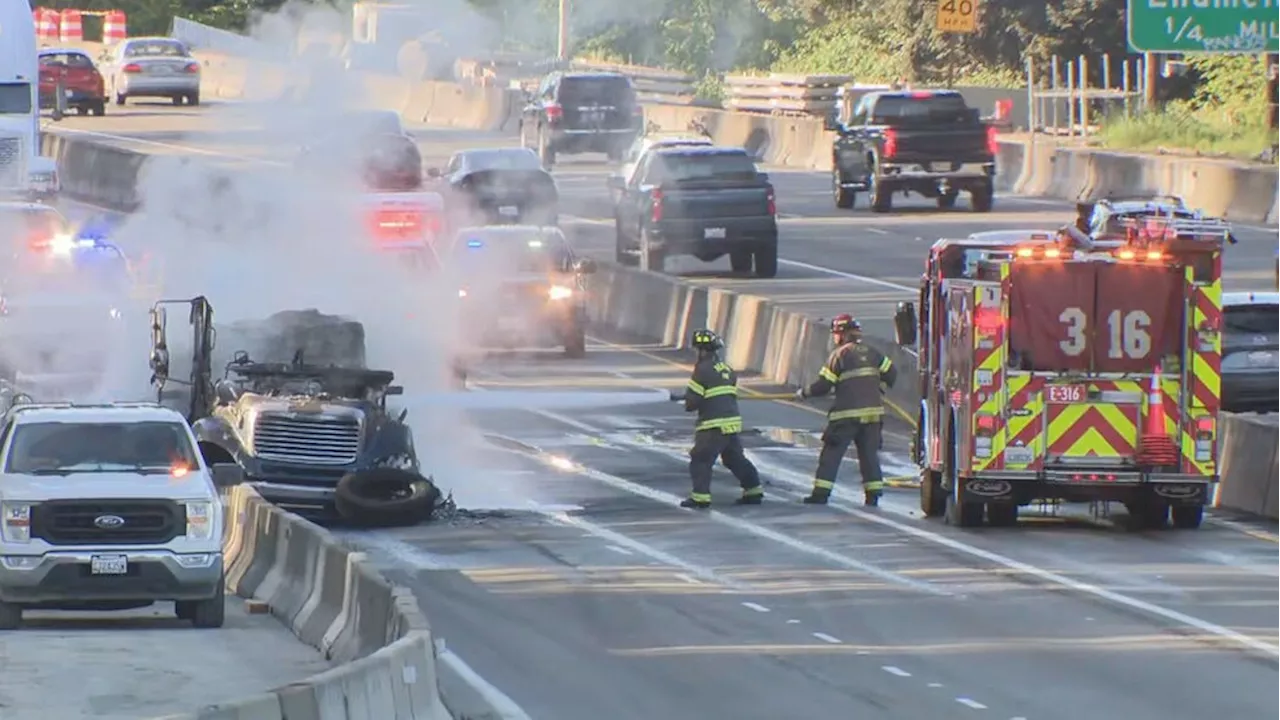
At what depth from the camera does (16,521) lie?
19.3 m

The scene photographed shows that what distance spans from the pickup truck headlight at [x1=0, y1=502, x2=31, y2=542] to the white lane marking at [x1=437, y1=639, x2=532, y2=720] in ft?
11.7

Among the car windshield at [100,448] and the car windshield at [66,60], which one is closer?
the car windshield at [100,448]

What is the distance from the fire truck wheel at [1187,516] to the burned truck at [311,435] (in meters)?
6.39

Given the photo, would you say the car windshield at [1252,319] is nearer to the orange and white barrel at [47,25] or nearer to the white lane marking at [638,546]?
the white lane marking at [638,546]

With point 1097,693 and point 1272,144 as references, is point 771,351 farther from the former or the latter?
point 1097,693

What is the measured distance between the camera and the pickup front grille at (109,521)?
19375 millimetres

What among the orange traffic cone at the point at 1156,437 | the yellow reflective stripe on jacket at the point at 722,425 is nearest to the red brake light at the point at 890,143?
the yellow reflective stripe on jacket at the point at 722,425

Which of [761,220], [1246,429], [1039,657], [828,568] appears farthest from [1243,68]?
[1039,657]

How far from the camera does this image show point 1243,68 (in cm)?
6462

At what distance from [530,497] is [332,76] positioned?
16.2 m

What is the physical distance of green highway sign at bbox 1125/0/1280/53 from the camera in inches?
1484

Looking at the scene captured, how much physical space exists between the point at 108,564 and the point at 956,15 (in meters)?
51.5

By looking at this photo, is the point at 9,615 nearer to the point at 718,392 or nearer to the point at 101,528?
the point at 101,528

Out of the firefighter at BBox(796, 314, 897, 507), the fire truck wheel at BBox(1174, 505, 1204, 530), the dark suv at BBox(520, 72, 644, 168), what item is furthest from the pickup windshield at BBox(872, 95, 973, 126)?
the fire truck wheel at BBox(1174, 505, 1204, 530)
